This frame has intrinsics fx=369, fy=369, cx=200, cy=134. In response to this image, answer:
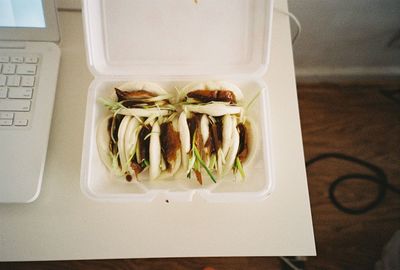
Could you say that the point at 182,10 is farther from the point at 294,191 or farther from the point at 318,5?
the point at 318,5

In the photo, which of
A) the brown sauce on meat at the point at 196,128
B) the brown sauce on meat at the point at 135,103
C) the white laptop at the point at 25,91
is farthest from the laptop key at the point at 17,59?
the brown sauce on meat at the point at 196,128

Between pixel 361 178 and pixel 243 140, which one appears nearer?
pixel 243 140

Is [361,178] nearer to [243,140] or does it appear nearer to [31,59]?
[243,140]

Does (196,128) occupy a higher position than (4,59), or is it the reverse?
(4,59)

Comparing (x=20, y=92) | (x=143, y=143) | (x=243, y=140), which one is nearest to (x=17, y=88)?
(x=20, y=92)

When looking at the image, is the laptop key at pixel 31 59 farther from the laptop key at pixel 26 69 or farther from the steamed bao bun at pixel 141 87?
the steamed bao bun at pixel 141 87
